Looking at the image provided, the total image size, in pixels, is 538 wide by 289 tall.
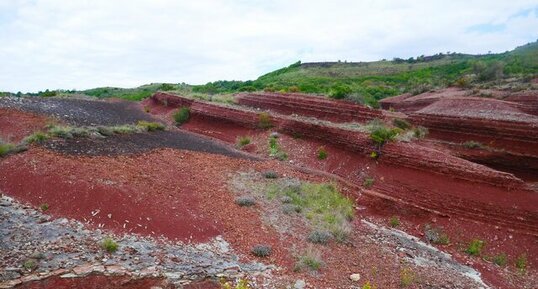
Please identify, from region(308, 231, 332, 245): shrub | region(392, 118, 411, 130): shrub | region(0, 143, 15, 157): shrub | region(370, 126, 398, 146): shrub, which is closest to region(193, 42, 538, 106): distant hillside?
region(392, 118, 411, 130): shrub

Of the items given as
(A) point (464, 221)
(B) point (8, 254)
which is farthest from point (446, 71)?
(B) point (8, 254)

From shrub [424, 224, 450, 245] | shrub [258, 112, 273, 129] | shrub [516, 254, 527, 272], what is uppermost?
shrub [258, 112, 273, 129]

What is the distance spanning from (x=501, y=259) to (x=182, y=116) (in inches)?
831

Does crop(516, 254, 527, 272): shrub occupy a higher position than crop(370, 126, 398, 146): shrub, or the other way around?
crop(370, 126, 398, 146): shrub

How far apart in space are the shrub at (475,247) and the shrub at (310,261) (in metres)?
5.08

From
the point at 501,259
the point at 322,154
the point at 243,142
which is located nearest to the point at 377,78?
the point at 243,142

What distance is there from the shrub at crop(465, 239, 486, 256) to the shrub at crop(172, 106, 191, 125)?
2014 centimetres

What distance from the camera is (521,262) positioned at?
11.1 m

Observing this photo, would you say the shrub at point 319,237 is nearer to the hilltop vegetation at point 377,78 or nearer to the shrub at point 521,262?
the shrub at point 521,262

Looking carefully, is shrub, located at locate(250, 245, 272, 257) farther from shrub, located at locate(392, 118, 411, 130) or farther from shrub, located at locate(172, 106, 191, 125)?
shrub, located at locate(172, 106, 191, 125)

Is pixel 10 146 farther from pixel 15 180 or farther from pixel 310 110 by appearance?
pixel 310 110

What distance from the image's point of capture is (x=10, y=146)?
38.2 feet

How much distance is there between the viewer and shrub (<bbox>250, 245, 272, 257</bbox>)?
8.98m

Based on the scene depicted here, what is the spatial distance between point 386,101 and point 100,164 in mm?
28738
